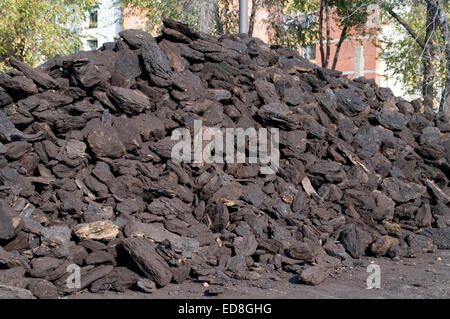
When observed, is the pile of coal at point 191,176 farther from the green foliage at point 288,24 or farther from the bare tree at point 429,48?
the green foliage at point 288,24

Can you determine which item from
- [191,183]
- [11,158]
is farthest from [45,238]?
[191,183]

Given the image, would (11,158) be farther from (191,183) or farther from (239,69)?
(239,69)

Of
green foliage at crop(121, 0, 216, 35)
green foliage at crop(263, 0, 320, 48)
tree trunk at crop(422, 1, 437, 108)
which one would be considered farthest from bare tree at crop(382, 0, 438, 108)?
green foliage at crop(121, 0, 216, 35)

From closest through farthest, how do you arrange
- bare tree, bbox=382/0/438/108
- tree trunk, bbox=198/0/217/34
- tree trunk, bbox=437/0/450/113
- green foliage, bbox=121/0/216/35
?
tree trunk, bbox=437/0/450/113, bare tree, bbox=382/0/438/108, tree trunk, bbox=198/0/217/34, green foliage, bbox=121/0/216/35

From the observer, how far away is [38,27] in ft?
45.4

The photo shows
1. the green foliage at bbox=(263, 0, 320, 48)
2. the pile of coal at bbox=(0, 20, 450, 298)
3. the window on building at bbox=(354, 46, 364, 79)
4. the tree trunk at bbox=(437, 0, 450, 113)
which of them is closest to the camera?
the pile of coal at bbox=(0, 20, 450, 298)

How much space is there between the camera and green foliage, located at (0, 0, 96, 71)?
43.9 feet

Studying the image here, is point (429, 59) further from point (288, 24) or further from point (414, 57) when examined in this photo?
point (288, 24)

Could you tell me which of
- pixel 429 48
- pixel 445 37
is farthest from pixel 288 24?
pixel 445 37

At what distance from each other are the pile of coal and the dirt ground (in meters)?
0.12

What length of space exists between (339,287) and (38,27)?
11.8m

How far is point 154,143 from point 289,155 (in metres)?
1.92

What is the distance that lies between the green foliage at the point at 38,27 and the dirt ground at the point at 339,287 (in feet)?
34.9

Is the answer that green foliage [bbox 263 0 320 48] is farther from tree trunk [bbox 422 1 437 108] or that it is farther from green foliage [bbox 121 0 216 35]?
tree trunk [bbox 422 1 437 108]
